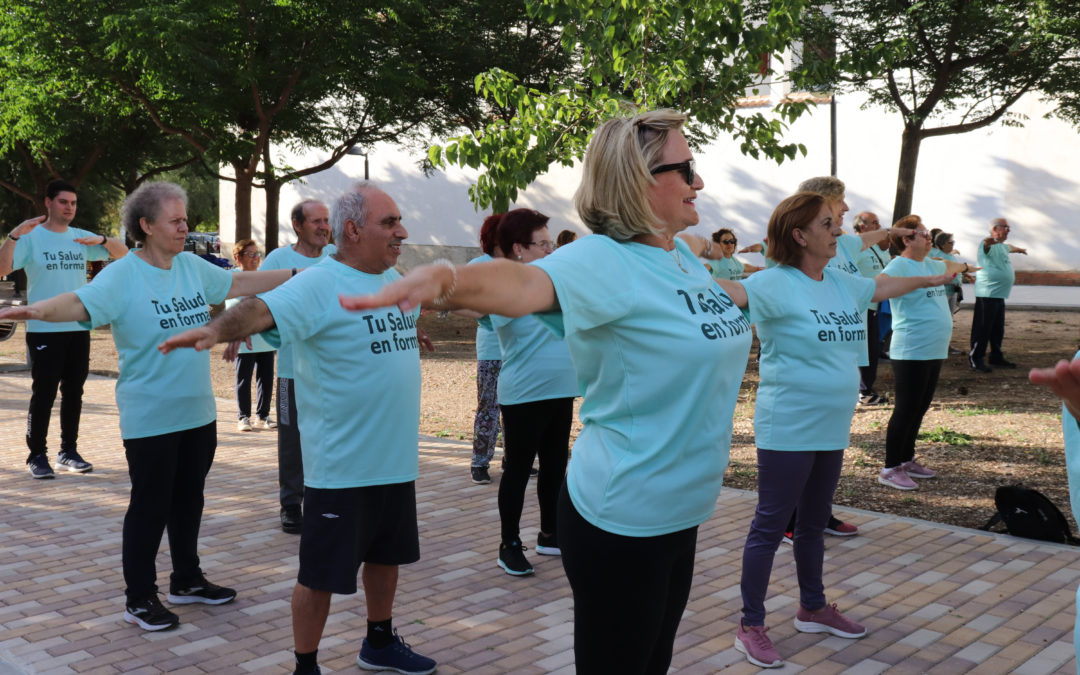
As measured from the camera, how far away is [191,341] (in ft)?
8.37

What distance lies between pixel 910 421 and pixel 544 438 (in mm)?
3327

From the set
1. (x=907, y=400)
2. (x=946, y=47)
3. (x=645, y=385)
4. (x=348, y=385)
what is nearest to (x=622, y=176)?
(x=645, y=385)

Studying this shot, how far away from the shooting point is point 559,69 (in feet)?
64.1

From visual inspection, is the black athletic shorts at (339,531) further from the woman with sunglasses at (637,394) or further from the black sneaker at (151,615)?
the woman with sunglasses at (637,394)

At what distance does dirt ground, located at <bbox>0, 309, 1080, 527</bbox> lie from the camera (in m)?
7.20

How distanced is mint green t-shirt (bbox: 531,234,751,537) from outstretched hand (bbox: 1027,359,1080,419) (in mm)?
965

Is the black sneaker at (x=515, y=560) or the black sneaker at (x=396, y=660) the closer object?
the black sneaker at (x=396, y=660)

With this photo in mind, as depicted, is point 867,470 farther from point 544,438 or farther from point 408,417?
point 408,417

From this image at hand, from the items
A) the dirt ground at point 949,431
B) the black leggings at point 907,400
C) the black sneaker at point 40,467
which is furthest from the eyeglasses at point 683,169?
the black sneaker at point 40,467

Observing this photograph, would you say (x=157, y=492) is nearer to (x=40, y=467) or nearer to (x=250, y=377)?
(x=40, y=467)

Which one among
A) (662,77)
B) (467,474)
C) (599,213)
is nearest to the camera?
(599,213)

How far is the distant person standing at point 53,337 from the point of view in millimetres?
7535

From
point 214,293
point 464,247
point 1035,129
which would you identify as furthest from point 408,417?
point 464,247

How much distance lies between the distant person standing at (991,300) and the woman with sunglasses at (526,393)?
983 cm
